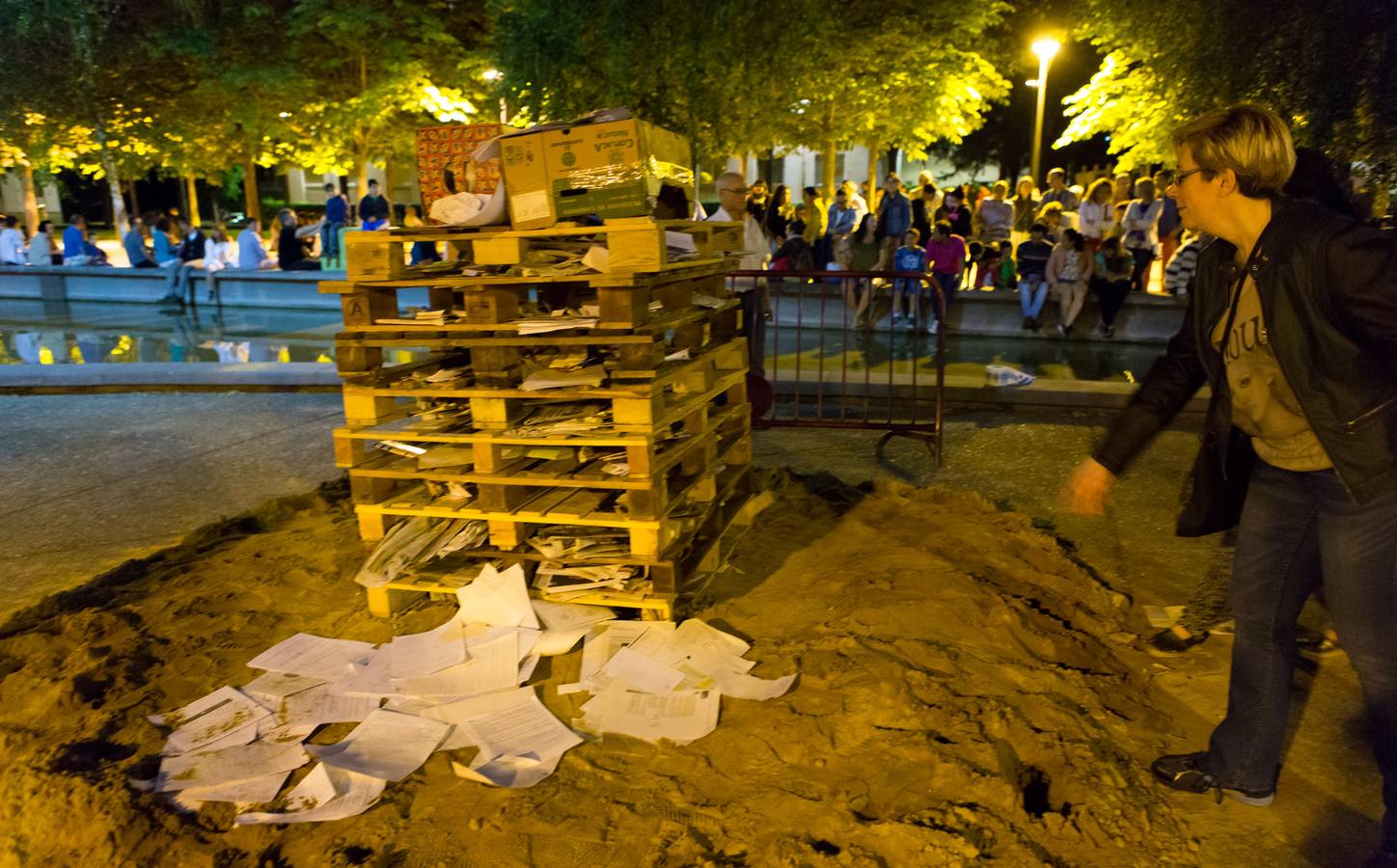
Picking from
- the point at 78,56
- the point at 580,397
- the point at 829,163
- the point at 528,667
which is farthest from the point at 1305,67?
the point at 78,56

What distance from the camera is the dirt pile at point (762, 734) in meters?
2.83

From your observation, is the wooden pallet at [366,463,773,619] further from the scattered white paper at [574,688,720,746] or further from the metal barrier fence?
the metal barrier fence

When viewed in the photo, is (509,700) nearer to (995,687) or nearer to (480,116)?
(995,687)

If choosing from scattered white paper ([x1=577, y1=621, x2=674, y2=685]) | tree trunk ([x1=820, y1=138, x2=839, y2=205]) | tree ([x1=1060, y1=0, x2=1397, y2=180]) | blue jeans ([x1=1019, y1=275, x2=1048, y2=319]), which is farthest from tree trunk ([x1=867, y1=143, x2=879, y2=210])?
scattered white paper ([x1=577, y1=621, x2=674, y2=685])

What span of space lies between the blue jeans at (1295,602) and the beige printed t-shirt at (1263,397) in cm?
6

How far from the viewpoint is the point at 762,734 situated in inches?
133

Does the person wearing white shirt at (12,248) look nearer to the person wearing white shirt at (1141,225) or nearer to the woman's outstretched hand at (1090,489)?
the person wearing white shirt at (1141,225)

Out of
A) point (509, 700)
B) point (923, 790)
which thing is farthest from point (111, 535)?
point (923, 790)

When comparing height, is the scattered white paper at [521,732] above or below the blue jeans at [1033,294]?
below

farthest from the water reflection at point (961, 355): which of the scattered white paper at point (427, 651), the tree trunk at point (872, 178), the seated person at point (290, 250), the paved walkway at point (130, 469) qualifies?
the tree trunk at point (872, 178)

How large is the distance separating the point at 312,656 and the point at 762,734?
1917 mm

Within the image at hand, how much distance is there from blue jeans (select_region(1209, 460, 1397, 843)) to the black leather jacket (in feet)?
0.44

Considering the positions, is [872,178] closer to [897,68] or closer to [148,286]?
[897,68]

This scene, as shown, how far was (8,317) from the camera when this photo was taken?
16719mm
